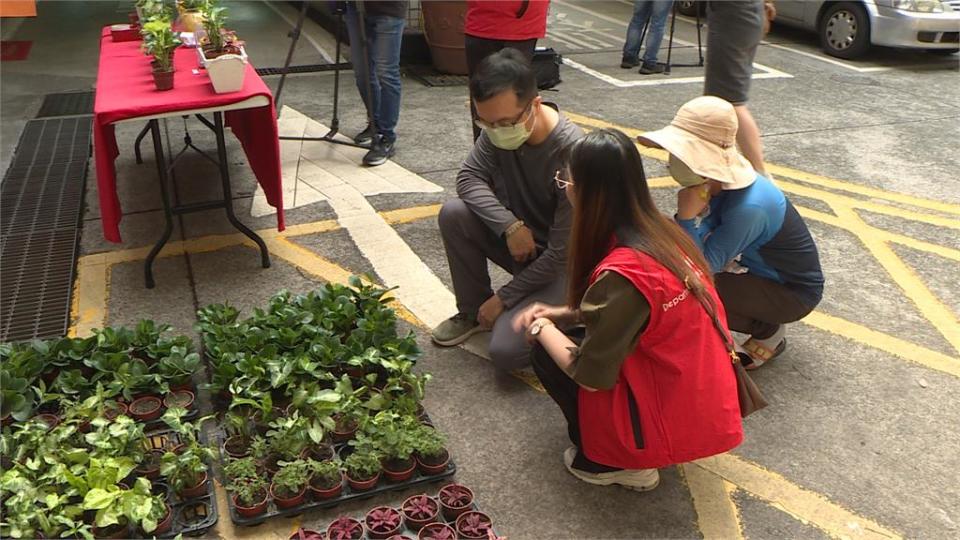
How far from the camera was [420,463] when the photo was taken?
2.66 meters

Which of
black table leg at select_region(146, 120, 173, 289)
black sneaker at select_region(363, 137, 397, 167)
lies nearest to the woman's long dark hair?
black table leg at select_region(146, 120, 173, 289)

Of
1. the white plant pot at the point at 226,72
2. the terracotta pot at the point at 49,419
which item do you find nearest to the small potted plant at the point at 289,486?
the terracotta pot at the point at 49,419

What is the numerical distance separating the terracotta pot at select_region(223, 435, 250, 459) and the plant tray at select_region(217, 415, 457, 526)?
0.07 feet

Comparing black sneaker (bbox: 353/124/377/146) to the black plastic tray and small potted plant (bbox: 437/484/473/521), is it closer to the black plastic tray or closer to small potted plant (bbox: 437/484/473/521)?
the black plastic tray

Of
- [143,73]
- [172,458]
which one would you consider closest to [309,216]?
[143,73]

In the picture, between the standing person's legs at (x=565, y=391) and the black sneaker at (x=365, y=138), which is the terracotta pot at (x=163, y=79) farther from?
the standing person's legs at (x=565, y=391)

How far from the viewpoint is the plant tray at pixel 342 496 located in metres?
2.48

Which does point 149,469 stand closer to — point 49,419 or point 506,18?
point 49,419

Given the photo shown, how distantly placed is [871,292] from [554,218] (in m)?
1.85

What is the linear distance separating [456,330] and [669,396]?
1330 millimetres

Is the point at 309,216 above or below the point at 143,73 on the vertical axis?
below

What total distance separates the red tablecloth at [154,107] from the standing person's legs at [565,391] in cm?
201

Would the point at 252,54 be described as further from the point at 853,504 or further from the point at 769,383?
the point at 853,504

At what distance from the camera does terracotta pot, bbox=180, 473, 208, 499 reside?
2525mm
